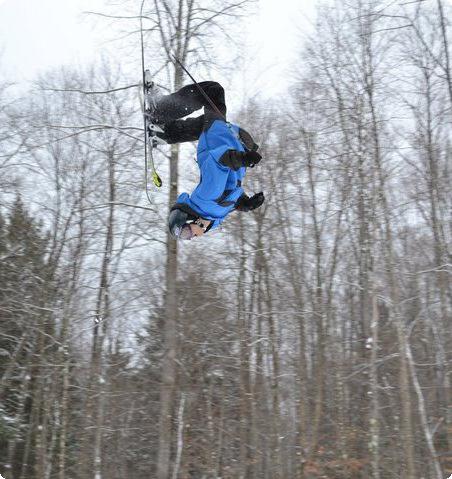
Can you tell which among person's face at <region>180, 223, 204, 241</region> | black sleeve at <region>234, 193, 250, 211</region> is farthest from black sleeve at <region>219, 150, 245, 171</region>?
black sleeve at <region>234, 193, 250, 211</region>

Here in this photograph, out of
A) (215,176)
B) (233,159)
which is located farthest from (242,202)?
(233,159)

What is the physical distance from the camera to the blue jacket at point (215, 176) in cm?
415

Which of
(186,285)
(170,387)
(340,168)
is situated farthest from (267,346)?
(170,387)

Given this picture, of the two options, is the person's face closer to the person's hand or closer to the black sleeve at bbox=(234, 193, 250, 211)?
the black sleeve at bbox=(234, 193, 250, 211)

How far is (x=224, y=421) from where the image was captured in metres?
19.5

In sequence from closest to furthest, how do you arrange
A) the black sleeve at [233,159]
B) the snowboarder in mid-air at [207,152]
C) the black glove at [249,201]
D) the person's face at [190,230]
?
the black sleeve at [233,159] < the snowboarder in mid-air at [207,152] < the person's face at [190,230] < the black glove at [249,201]

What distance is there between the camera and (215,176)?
13.6 feet

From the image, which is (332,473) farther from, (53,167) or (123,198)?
(53,167)

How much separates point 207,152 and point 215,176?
215 mm

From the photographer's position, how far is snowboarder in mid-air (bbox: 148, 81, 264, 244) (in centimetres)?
414

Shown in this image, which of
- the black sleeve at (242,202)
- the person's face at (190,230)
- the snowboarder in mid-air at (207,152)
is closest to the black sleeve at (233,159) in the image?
the snowboarder in mid-air at (207,152)

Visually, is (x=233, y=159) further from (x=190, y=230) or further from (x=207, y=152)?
(x=190, y=230)

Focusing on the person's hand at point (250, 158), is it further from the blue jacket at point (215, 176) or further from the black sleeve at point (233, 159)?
the blue jacket at point (215, 176)

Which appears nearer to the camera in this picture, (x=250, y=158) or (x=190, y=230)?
(x=250, y=158)
